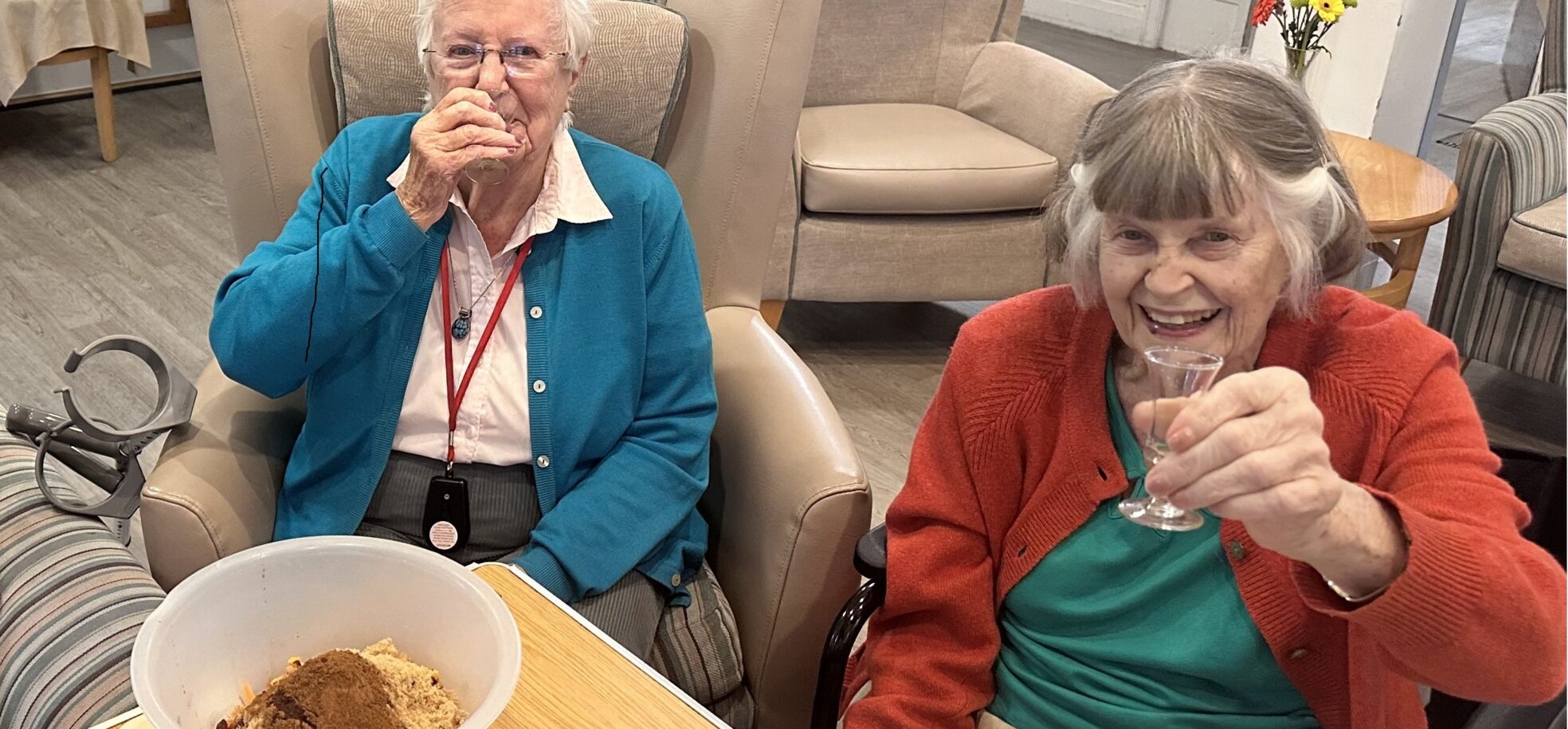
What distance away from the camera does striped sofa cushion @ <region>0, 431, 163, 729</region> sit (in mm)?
1335

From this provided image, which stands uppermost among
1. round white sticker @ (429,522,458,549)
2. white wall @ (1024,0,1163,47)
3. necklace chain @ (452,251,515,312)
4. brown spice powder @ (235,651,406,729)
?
necklace chain @ (452,251,515,312)

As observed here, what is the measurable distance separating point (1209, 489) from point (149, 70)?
17.0 ft

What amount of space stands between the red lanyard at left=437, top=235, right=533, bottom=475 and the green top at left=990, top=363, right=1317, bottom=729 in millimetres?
666

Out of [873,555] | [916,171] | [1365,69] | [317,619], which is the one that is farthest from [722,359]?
[1365,69]

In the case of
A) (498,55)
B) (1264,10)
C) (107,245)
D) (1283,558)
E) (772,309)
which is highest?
(498,55)

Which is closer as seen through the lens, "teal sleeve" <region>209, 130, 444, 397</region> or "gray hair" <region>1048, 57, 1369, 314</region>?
"gray hair" <region>1048, 57, 1369, 314</region>

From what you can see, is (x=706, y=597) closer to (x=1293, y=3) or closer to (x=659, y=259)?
(x=659, y=259)

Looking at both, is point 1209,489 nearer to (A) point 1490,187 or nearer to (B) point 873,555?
(B) point 873,555

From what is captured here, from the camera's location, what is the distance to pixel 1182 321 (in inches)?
48.7

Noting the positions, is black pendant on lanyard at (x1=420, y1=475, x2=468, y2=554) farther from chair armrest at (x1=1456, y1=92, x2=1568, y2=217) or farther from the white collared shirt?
chair armrest at (x1=1456, y1=92, x2=1568, y2=217)

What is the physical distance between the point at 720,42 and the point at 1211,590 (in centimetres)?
102

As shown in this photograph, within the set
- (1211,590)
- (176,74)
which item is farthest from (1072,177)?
(176,74)

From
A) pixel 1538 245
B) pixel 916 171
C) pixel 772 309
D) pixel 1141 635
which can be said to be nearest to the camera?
pixel 1141 635

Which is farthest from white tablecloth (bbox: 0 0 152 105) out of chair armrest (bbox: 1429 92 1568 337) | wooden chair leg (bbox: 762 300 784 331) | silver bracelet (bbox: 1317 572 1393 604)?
silver bracelet (bbox: 1317 572 1393 604)
